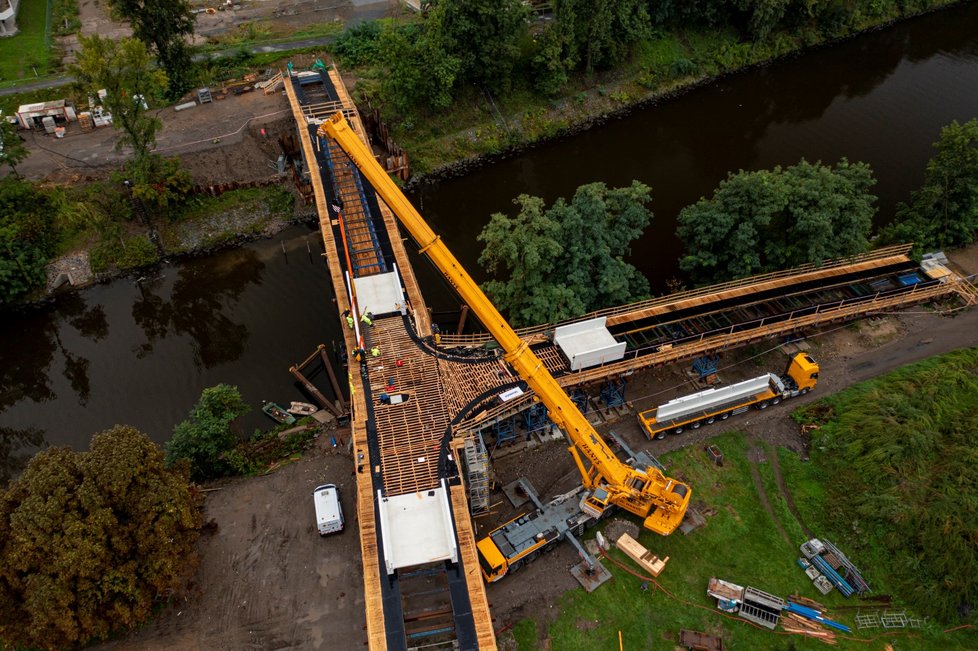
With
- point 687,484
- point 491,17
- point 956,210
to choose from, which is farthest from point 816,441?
point 491,17

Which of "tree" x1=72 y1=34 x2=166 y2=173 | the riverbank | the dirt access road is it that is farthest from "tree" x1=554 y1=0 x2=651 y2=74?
the dirt access road

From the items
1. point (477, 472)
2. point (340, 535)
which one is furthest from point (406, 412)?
point (340, 535)

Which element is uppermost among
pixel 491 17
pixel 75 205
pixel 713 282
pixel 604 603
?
pixel 491 17

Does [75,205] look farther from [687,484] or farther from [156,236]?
[687,484]

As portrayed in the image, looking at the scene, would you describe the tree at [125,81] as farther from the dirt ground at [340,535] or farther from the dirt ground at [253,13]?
the dirt ground at [340,535]

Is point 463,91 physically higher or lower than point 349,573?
higher

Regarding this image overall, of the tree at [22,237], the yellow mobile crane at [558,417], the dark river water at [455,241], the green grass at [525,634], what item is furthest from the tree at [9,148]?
the green grass at [525,634]
